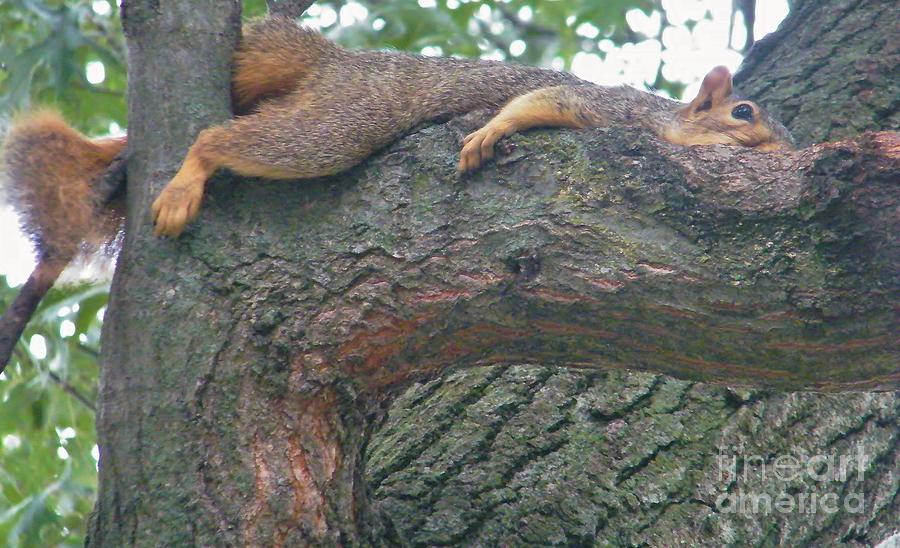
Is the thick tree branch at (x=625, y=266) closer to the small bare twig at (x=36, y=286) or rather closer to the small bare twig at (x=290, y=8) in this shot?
the small bare twig at (x=36, y=286)

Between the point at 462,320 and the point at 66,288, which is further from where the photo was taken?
the point at 66,288

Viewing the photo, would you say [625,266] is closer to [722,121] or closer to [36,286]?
[36,286]

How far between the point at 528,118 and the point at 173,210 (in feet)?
2.80

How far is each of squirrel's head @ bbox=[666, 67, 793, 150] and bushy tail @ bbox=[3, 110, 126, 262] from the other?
5.58 ft

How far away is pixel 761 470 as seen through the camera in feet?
7.08

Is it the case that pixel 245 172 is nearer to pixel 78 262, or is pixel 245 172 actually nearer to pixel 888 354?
pixel 78 262

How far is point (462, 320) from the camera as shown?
1.81m

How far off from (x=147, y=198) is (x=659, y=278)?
101 centimetres

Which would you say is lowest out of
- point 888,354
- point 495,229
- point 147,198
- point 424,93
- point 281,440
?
point 281,440

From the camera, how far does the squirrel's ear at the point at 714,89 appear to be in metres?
3.07

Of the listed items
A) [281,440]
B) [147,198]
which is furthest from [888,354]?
[147,198]

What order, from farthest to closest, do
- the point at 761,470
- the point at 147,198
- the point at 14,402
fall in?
the point at 14,402, the point at 761,470, the point at 147,198

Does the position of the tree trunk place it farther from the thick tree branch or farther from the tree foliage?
the tree foliage

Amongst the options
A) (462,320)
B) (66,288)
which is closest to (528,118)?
(462,320)
